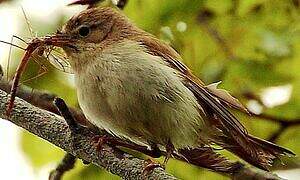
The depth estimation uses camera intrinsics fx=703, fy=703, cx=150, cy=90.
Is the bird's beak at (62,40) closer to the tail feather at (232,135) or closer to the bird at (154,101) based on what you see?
the bird at (154,101)

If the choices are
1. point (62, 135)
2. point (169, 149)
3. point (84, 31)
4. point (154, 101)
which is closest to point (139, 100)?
point (154, 101)

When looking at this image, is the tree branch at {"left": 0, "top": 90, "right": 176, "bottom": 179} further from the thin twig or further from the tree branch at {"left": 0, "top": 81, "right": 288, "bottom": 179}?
the thin twig

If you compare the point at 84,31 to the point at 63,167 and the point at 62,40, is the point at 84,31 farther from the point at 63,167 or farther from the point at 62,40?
the point at 63,167

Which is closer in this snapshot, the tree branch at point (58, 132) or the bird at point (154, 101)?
the tree branch at point (58, 132)

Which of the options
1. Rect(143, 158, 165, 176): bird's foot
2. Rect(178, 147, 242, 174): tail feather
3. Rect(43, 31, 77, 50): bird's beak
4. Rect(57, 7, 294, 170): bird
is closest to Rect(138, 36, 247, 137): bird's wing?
Rect(57, 7, 294, 170): bird

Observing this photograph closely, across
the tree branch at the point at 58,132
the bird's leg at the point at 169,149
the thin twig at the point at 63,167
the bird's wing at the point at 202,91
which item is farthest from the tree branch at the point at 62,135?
the bird's wing at the point at 202,91

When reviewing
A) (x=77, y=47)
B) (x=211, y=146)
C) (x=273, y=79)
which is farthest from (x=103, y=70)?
(x=273, y=79)
